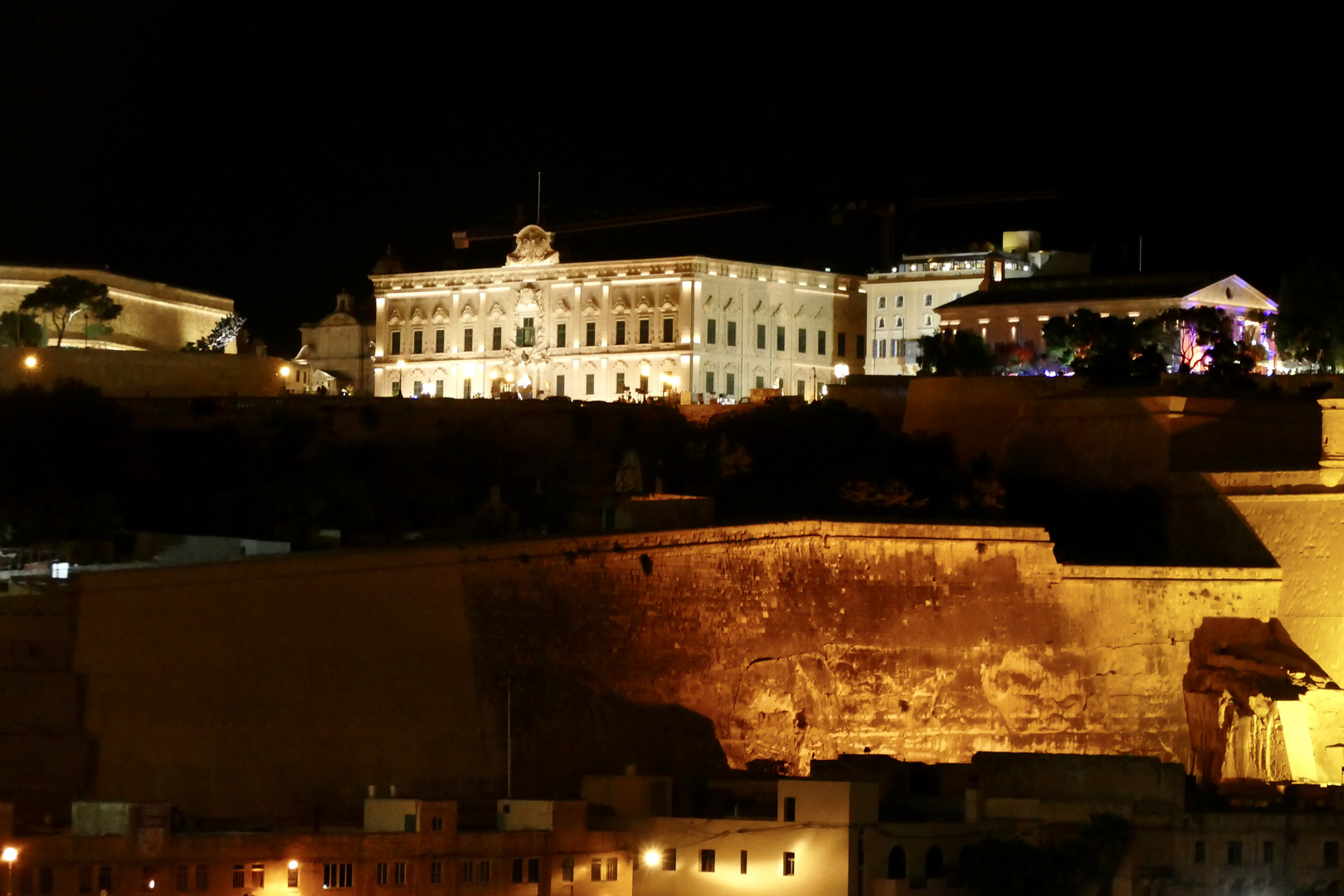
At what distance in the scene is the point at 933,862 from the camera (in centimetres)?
4134

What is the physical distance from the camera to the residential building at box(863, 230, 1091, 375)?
78.0 metres

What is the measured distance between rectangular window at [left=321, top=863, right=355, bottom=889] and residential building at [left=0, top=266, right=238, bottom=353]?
1248 inches

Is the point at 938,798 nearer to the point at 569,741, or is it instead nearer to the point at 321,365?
the point at 569,741

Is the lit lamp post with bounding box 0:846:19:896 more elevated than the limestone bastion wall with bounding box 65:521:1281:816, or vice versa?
the limestone bastion wall with bounding box 65:521:1281:816

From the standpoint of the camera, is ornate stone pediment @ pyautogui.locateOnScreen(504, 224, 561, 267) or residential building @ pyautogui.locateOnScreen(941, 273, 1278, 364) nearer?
residential building @ pyautogui.locateOnScreen(941, 273, 1278, 364)

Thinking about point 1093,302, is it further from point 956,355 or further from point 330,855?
point 330,855

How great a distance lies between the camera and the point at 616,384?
3039 inches

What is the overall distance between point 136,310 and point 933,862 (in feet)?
121

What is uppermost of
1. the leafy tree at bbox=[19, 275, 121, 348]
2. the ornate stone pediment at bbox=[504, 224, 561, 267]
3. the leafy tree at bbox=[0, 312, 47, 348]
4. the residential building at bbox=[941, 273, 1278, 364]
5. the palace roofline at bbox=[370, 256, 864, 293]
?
the ornate stone pediment at bbox=[504, 224, 561, 267]

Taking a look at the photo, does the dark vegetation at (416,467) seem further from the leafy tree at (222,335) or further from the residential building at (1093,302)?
the leafy tree at (222,335)

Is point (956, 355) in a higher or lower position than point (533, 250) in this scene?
lower

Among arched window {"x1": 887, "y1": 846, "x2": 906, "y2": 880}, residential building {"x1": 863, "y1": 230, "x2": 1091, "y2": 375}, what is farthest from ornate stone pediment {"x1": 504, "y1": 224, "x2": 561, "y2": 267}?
arched window {"x1": 887, "y1": 846, "x2": 906, "y2": 880}

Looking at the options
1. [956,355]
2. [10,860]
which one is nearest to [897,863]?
[10,860]

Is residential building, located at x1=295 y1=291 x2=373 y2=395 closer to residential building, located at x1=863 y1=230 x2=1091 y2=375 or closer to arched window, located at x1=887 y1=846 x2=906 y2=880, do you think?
residential building, located at x1=863 y1=230 x2=1091 y2=375
